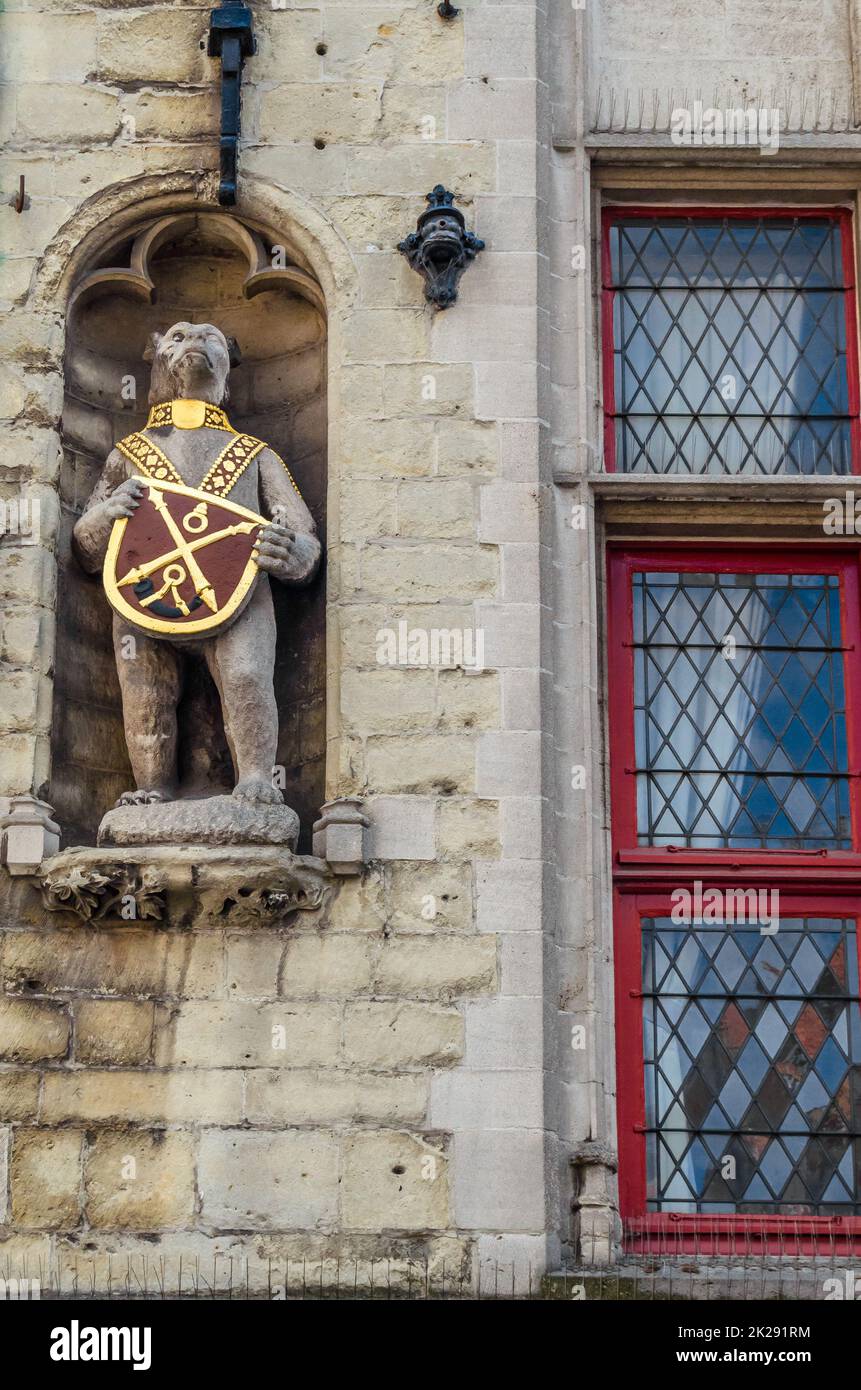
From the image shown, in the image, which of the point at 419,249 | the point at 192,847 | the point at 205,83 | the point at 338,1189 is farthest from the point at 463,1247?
the point at 205,83

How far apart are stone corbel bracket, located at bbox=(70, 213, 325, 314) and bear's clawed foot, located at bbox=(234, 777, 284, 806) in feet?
7.27

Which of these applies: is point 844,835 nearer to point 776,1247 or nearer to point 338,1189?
point 776,1247

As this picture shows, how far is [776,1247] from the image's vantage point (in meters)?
10.0

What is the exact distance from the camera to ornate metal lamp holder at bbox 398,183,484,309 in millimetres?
10992

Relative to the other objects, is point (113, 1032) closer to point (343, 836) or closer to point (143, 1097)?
point (143, 1097)

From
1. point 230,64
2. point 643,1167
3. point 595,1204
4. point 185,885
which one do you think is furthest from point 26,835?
point 230,64

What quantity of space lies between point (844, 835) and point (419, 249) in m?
2.90

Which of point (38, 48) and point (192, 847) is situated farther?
point (38, 48)

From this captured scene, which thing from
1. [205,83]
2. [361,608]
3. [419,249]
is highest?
[205,83]

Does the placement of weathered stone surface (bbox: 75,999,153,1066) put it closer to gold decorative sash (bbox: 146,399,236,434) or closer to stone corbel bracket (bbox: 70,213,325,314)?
gold decorative sash (bbox: 146,399,236,434)

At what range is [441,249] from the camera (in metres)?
11.0

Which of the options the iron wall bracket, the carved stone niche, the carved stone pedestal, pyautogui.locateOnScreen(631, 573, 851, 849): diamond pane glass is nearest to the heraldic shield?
the carved stone niche

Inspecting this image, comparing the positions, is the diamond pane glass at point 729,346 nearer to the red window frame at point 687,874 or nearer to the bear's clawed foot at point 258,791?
the red window frame at point 687,874
